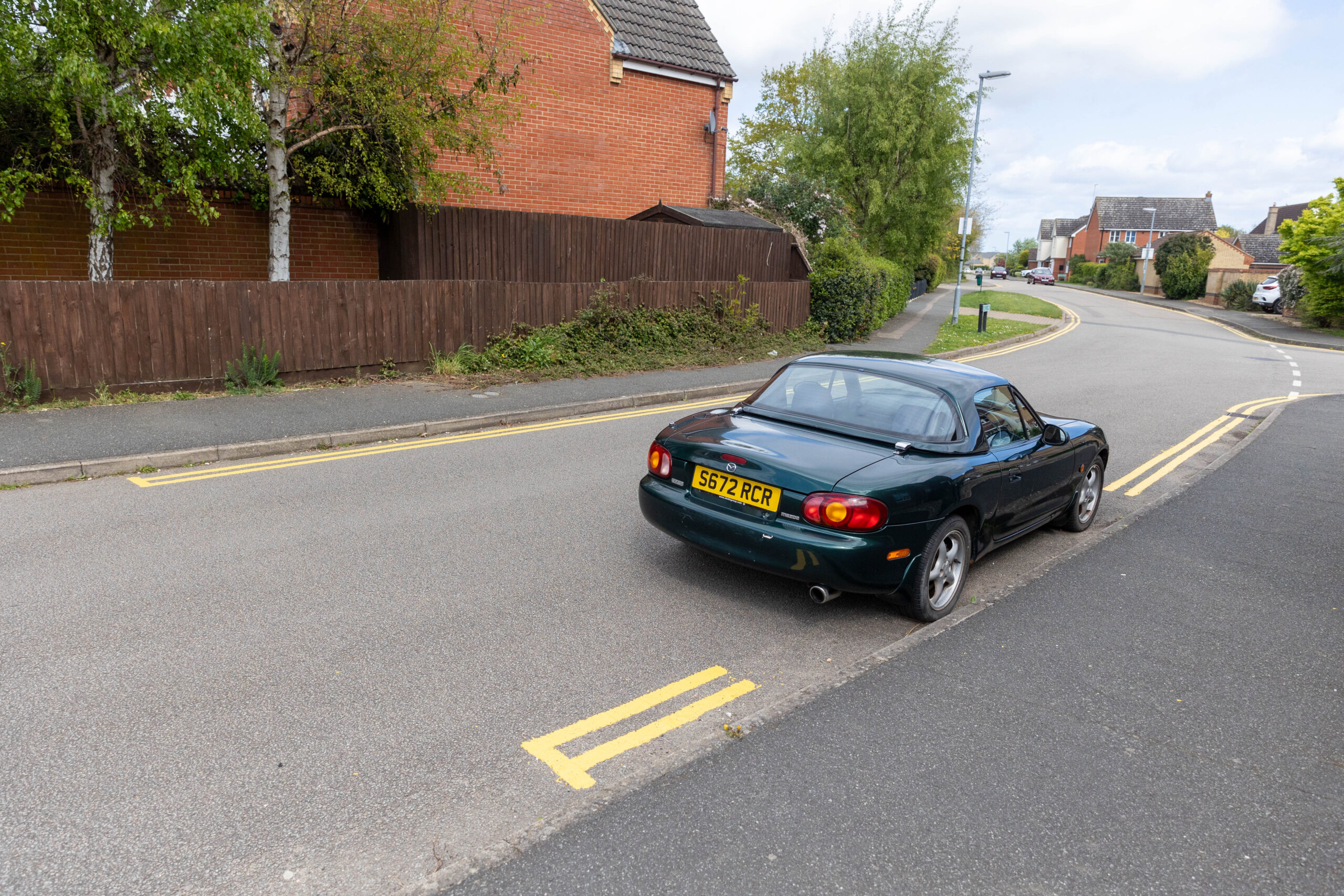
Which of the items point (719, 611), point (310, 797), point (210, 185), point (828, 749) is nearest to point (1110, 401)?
point (719, 611)

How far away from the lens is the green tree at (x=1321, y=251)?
28094mm

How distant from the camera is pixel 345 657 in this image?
12.7 feet

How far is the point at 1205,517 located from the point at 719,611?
468 cm

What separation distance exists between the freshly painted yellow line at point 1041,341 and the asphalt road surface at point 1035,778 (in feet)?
44.7

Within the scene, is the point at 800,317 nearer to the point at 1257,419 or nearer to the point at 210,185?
the point at 1257,419

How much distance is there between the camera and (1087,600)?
4.97 meters

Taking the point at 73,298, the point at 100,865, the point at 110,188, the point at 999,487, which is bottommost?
the point at 100,865

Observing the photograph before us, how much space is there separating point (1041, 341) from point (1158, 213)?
73738mm

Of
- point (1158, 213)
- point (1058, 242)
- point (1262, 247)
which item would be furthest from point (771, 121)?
point (1058, 242)

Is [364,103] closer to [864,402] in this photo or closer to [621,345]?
[621,345]

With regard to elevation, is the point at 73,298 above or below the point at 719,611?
above

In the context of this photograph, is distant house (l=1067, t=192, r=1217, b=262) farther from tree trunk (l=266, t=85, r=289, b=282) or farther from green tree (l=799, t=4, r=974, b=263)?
tree trunk (l=266, t=85, r=289, b=282)

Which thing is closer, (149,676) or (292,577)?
(149,676)

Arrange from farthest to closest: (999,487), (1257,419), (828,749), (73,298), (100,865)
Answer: (1257,419) < (73,298) < (999,487) < (828,749) < (100,865)
